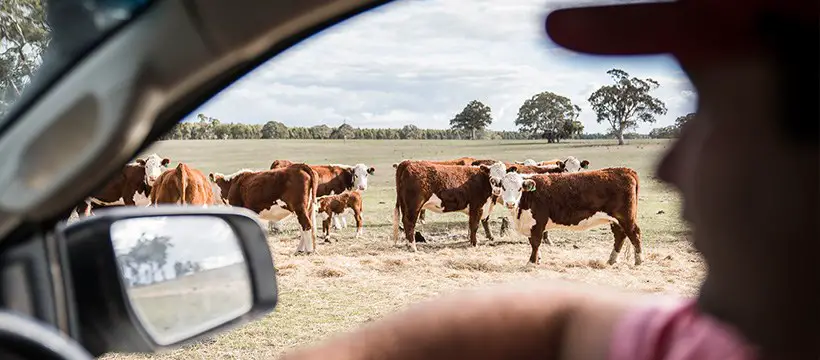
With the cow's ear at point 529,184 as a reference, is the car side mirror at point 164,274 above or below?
above

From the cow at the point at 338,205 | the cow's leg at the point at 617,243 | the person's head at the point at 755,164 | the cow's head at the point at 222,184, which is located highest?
the person's head at the point at 755,164

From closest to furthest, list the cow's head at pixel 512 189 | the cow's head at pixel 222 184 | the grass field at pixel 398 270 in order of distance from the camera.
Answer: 1. the grass field at pixel 398 270
2. the cow's head at pixel 512 189
3. the cow's head at pixel 222 184

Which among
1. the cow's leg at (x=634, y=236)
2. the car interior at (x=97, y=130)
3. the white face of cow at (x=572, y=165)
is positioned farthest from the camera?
the white face of cow at (x=572, y=165)

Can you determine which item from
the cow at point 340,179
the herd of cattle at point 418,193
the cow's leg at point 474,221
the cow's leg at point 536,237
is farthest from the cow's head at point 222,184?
the cow's leg at point 536,237

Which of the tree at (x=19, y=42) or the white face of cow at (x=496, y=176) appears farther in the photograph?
the white face of cow at (x=496, y=176)

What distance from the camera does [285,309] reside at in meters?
4.08

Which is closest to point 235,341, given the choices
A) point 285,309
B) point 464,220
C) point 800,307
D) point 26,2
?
point 285,309

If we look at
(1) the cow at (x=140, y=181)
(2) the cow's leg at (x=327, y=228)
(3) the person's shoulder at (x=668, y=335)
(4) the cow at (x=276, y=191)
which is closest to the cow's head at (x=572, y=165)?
(2) the cow's leg at (x=327, y=228)

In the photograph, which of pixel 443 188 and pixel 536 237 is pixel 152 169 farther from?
pixel 536 237

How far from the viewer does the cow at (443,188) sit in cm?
688

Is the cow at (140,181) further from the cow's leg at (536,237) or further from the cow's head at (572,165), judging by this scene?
the cow's head at (572,165)

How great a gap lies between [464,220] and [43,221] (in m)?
8.07

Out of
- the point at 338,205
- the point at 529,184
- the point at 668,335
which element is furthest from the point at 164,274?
the point at 338,205

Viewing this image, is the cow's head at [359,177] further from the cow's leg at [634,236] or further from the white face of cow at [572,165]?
the cow's leg at [634,236]
